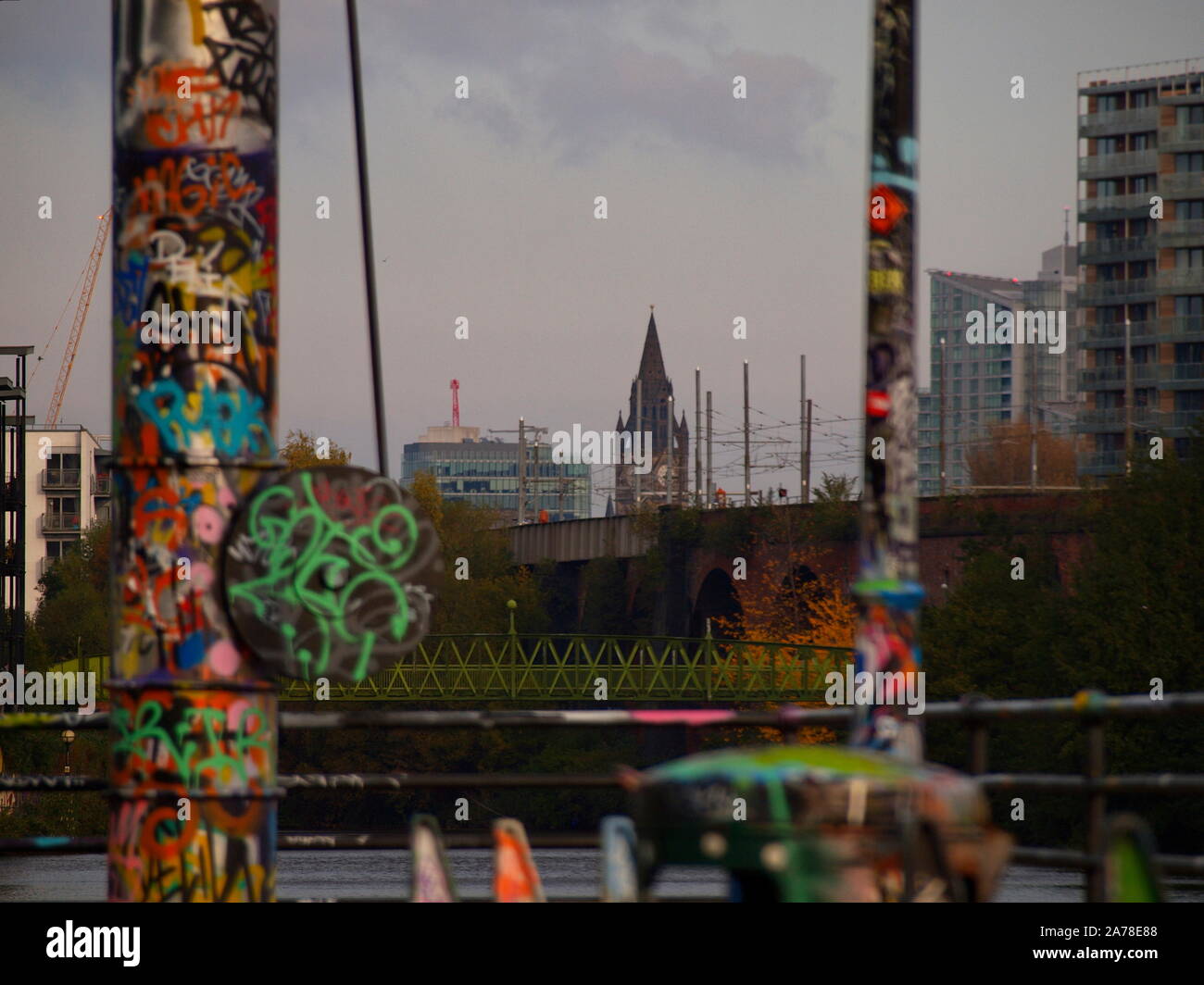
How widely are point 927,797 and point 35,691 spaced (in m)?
62.6

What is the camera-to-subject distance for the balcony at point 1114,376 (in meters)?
112

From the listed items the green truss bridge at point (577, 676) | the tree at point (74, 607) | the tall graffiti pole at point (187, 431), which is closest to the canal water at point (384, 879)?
the green truss bridge at point (577, 676)

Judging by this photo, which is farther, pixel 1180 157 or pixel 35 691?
pixel 1180 157

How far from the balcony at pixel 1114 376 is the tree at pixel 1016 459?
2571 cm

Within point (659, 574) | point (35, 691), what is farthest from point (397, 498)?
point (659, 574)

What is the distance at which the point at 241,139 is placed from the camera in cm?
612

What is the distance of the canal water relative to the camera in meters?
43.7

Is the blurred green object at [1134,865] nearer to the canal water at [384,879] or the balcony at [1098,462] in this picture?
the canal water at [384,879]

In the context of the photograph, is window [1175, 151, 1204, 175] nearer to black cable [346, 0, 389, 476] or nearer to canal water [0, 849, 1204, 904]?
canal water [0, 849, 1204, 904]

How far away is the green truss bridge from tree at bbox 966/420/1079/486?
63537 mm

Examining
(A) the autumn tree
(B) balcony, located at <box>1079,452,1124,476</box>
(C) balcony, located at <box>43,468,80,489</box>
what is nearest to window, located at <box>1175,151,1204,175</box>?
(B) balcony, located at <box>1079,452,1124,476</box>

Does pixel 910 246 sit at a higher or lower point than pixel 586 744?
higher

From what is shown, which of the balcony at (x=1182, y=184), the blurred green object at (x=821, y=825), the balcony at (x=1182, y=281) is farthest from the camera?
the balcony at (x=1182, y=184)
